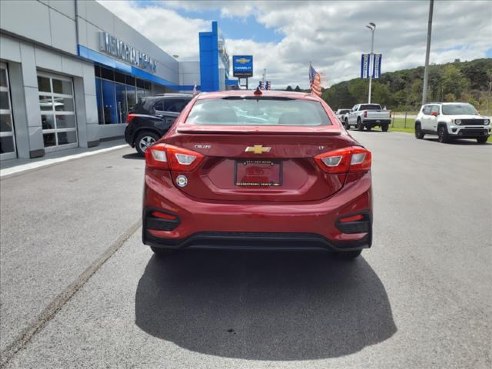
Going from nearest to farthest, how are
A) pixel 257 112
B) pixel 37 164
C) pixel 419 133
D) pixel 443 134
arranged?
pixel 257 112 < pixel 37 164 < pixel 443 134 < pixel 419 133

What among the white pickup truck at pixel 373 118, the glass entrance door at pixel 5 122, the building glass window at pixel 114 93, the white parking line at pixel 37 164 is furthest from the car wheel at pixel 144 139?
the white pickup truck at pixel 373 118

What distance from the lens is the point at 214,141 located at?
10.8 feet

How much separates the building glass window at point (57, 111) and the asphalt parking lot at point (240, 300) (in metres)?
9.85

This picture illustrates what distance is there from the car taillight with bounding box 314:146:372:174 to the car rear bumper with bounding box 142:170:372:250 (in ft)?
0.37

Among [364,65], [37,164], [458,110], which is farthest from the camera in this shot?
[364,65]

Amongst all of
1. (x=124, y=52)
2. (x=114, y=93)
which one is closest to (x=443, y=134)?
(x=124, y=52)

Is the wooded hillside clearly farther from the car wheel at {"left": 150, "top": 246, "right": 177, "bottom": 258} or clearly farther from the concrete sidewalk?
the car wheel at {"left": 150, "top": 246, "right": 177, "bottom": 258}

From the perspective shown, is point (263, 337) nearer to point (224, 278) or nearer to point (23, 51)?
point (224, 278)

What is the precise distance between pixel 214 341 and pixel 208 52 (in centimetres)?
3479

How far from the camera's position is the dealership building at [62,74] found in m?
12.8

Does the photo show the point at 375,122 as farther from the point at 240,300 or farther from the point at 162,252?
the point at 240,300

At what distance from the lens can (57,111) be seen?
51.9ft

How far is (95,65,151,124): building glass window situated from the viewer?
20500 mm

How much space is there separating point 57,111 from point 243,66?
68.1 meters
